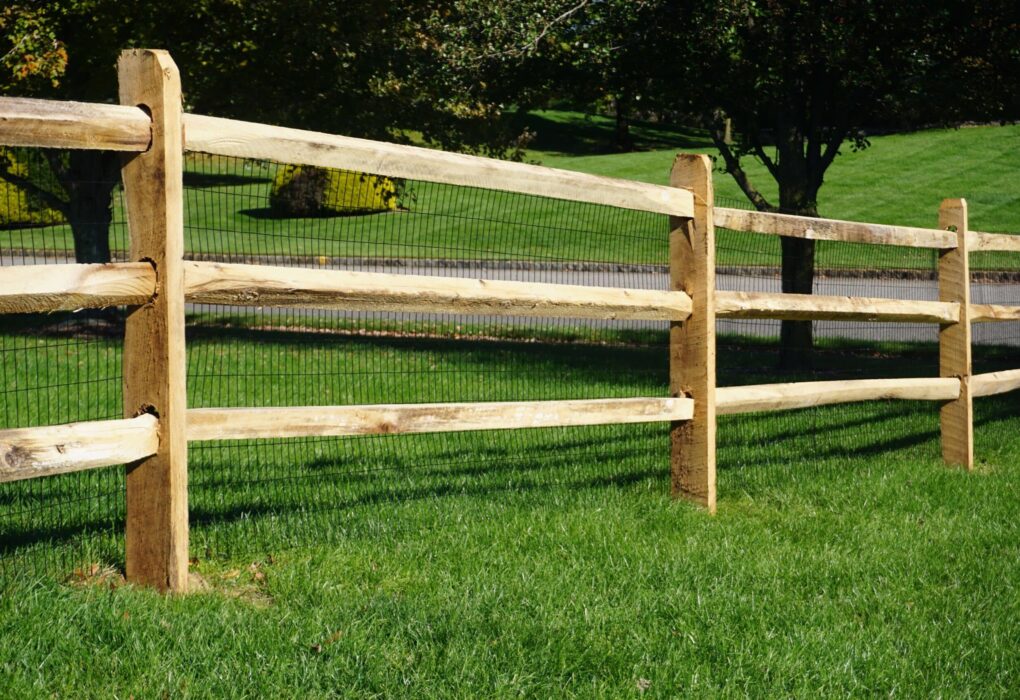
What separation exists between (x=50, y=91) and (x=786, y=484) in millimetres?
11559

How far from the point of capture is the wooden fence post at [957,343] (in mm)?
7848

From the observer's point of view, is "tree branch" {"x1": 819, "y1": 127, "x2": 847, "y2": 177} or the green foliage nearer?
the green foliage

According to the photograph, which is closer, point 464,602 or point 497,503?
point 464,602

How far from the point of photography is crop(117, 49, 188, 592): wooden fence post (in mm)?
3973

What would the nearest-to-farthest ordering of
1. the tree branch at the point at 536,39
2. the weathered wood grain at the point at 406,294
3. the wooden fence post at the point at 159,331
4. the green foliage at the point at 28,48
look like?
the wooden fence post at the point at 159,331 → the weathered wood grain at the point at 406,294 → the tree branch at the point at 536,39 → the green foliage at the point at 28,48

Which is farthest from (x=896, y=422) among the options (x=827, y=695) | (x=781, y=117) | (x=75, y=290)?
(x=75, y=290)

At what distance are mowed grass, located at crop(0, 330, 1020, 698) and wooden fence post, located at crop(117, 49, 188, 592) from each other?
240 millimetres

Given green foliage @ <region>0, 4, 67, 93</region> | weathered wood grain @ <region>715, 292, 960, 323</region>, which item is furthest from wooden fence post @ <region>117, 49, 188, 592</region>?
green foliage @ <region>0, 4, 67, 93</region>

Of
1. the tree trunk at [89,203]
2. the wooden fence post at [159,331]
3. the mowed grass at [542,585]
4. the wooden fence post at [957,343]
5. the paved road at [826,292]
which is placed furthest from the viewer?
the paved road at [826,292]

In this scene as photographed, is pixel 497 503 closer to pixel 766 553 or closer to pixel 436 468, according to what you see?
pixel 436 468

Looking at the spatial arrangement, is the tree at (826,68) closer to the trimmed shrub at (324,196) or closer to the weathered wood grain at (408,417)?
the trimmed shrub at (324,196)

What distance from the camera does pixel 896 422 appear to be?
9406 mm

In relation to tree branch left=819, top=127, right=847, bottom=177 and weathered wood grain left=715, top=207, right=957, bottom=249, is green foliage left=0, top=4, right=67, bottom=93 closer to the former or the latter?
weathered wood grain left=715, top=207, right=957, bottom=249

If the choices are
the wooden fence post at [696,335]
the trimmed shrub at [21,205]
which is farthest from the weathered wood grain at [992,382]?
the trimmed shrub at [21,205]
